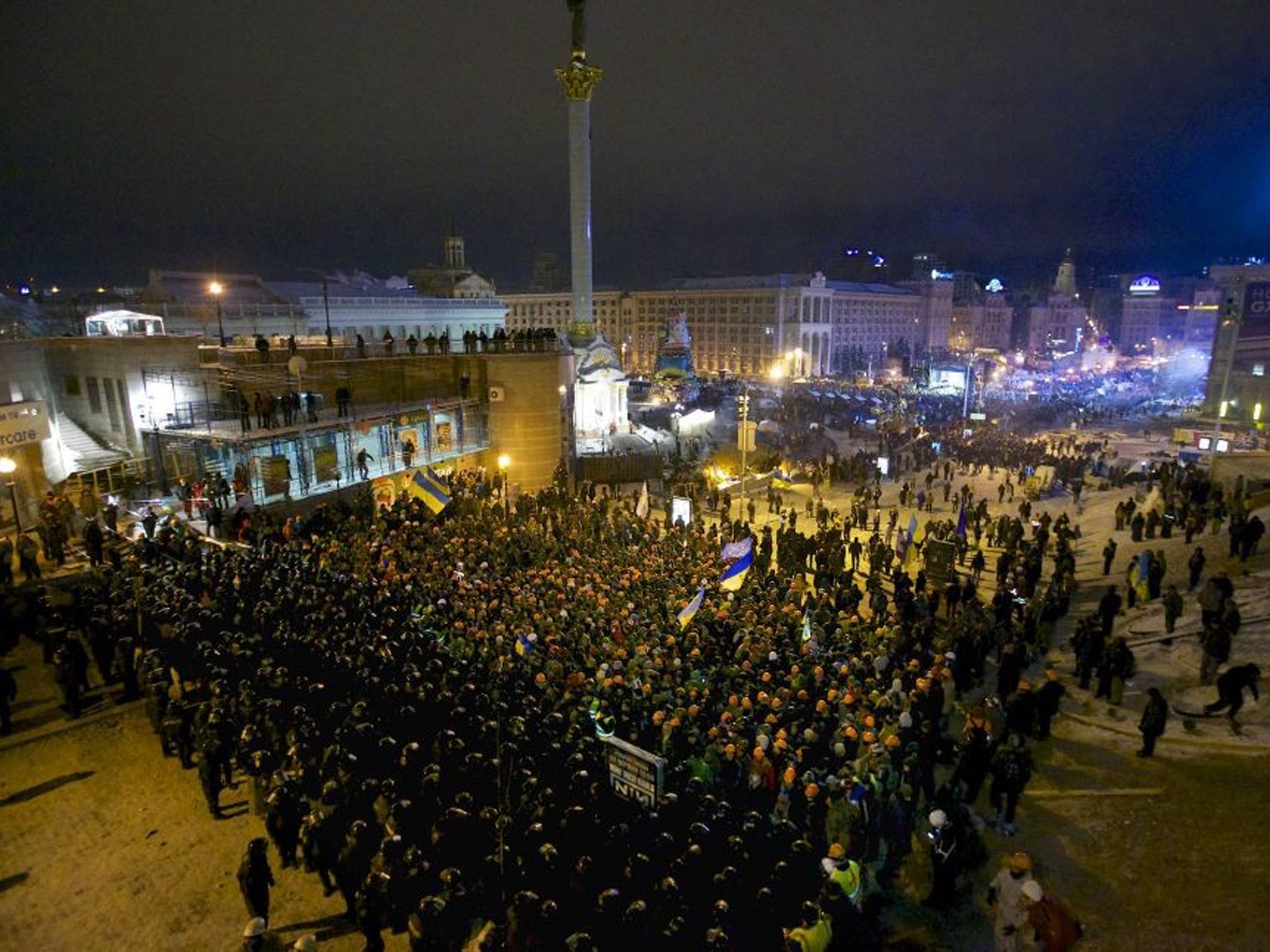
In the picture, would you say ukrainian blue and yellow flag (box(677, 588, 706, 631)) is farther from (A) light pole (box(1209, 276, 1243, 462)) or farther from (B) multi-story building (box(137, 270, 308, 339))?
(B) multi-story building (box(137, 270, 308, 339))

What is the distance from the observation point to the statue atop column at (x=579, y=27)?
1563 inches

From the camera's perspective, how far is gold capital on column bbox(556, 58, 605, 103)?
131ft

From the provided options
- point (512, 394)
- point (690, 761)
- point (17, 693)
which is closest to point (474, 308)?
point (512, 394)

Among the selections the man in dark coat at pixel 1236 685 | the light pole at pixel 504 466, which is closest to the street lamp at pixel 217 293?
the light pole at pixel 504 466

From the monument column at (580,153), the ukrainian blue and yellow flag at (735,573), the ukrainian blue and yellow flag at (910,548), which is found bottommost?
the ukrainian blue and yellow flag at (910,548)

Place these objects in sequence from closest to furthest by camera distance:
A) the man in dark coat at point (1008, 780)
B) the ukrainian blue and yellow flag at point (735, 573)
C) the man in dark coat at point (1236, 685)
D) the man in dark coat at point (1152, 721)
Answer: the man in dark coat at point (1008, 780)
the man in dark coat at point (1152, 721)
the man in dark coat at point (1236, 685)
the ukrainian blue and yellow flag at point (735, 573)

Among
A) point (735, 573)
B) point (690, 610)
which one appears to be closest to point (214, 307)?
point (735, 573)

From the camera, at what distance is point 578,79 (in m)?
40.0

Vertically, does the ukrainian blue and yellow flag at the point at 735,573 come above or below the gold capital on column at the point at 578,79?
below

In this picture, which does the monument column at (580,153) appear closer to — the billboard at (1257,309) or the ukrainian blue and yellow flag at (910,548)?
the ukrainian blue and yellow flag at (910,548)

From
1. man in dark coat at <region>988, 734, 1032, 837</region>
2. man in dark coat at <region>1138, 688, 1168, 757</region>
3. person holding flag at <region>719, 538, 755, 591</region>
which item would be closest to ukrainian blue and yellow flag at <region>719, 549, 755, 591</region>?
person holding flag at <region>719, 538, 755, 591</region>

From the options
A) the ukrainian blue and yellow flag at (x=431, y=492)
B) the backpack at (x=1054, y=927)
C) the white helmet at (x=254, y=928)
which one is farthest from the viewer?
the ukrainian blue and yellow flag at (x=431, y=492)

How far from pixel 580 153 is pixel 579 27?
6602 millimetres

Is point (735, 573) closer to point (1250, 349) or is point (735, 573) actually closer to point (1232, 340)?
point (1232, 340)
